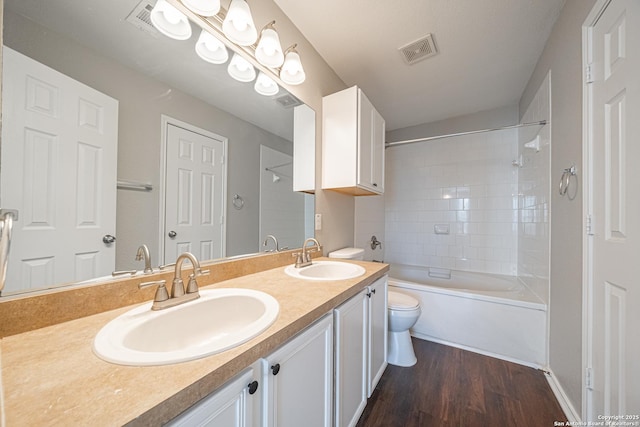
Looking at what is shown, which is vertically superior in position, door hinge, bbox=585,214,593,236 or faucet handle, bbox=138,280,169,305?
door hinge, bbox=585,214,593,236

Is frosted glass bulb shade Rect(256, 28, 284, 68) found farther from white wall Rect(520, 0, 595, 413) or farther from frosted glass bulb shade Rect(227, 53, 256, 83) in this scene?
white wall Rect(520, 0, 595, 413)

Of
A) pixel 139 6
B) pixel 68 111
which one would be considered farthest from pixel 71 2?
pixel 68 111

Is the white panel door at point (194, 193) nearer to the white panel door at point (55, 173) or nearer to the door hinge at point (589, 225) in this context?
the white panel door at point (55, 173)

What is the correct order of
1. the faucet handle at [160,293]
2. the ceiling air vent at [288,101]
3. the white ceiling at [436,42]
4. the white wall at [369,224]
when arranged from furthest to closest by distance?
1. the white wall at [369,224]
2. the ceiling air vent at [288,101]
3. the white ceiling at [436,42]
4. the faucet handle at [160,293]

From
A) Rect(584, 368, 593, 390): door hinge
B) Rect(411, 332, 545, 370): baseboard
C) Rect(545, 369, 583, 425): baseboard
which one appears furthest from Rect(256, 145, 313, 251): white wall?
Rect(545, 369, 583, 425): baseboard

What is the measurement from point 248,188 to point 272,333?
0.89 m

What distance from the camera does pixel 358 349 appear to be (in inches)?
45.2

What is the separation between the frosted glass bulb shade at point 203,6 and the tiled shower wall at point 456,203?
8.75 feet

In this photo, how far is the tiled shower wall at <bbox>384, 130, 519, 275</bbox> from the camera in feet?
8.32

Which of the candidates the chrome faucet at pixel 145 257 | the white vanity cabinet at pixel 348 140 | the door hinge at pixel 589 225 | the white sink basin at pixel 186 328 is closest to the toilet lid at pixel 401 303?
the white vanity cabinet at pixel 348 140

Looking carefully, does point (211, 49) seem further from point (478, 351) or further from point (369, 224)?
point (478, 351)

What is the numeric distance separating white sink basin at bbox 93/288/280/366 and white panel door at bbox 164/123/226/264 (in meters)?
0.26

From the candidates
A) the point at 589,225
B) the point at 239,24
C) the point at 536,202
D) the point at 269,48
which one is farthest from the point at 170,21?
the point at 536,202

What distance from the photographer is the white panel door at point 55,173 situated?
2.00 feet
